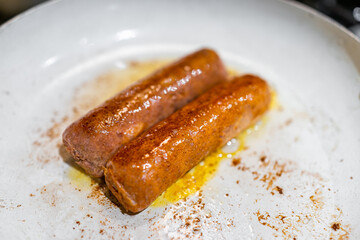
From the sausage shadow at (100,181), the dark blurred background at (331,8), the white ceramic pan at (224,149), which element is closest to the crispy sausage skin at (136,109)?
the sausage shadow at (100,181)

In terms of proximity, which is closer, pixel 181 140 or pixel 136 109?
pixel 181 140

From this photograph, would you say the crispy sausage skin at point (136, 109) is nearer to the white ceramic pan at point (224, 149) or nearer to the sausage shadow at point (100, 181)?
the sausage shadow at point (100, 181)

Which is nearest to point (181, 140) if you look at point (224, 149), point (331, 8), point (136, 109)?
point (136, 109)

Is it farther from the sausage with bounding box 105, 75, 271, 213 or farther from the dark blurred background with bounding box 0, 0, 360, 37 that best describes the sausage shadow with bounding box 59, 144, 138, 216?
the dark blurred background with bounding box 0, 0, 360, 37

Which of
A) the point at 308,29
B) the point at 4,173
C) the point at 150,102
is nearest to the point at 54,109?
the point at 4,173

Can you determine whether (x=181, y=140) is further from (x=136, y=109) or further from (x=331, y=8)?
(x=331, y=8)

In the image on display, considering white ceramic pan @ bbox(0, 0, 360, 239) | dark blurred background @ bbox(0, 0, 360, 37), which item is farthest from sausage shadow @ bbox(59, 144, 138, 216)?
dark blurred background @ bbox(0, 0, 360, 37)
